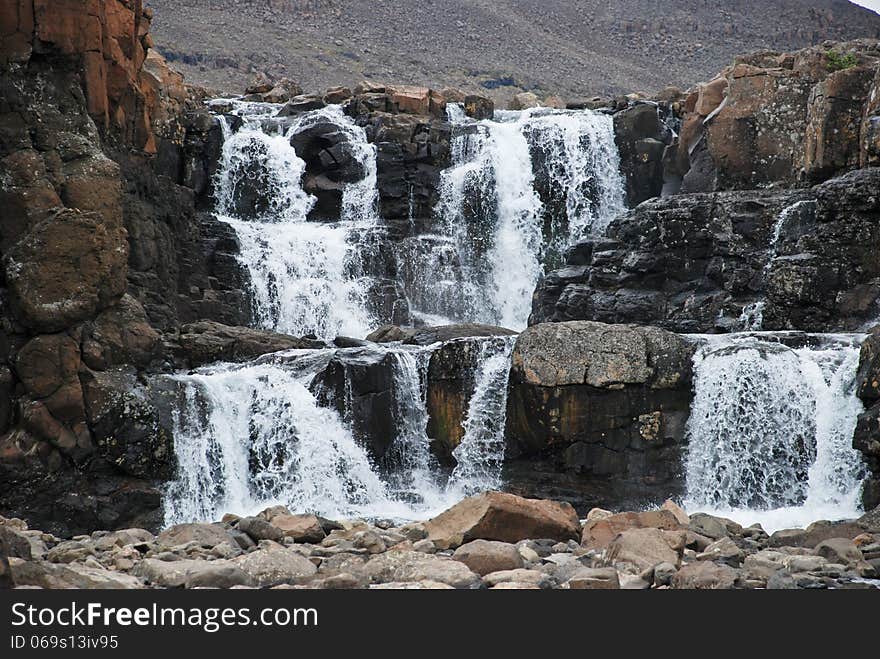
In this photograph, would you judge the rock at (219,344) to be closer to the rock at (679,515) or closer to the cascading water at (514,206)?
the rock at (679,515)

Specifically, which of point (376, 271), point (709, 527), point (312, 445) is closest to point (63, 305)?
point (312, 445)

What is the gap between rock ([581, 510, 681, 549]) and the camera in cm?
1135

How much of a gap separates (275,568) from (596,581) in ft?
8.51

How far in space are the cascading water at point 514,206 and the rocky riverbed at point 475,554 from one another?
16.0 m

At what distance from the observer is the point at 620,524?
11625 millimetres

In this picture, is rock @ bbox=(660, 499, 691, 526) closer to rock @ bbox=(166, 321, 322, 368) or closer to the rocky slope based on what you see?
the rocky slope

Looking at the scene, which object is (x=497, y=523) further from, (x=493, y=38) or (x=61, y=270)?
(x=493, y=38)

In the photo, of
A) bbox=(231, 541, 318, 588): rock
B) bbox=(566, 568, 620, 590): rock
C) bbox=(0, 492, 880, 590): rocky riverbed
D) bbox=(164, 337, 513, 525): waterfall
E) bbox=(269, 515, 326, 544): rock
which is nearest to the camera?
bbox=(566, 568, 620, 590): rock

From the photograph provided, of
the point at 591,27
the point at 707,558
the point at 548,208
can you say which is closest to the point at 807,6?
the point at 591,27

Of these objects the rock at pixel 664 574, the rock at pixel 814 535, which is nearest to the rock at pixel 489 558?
the rock at pixel 664 574

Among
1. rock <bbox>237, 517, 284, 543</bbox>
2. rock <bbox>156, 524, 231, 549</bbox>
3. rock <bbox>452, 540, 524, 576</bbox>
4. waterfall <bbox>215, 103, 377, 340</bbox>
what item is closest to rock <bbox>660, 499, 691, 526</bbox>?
rock <bbox>452, 540, 524, 576</bbox>

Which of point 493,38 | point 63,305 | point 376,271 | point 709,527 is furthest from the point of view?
point 493,38

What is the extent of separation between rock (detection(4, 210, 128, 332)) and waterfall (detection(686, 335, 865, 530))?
9.47 meters

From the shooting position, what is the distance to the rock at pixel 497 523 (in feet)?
36.4
